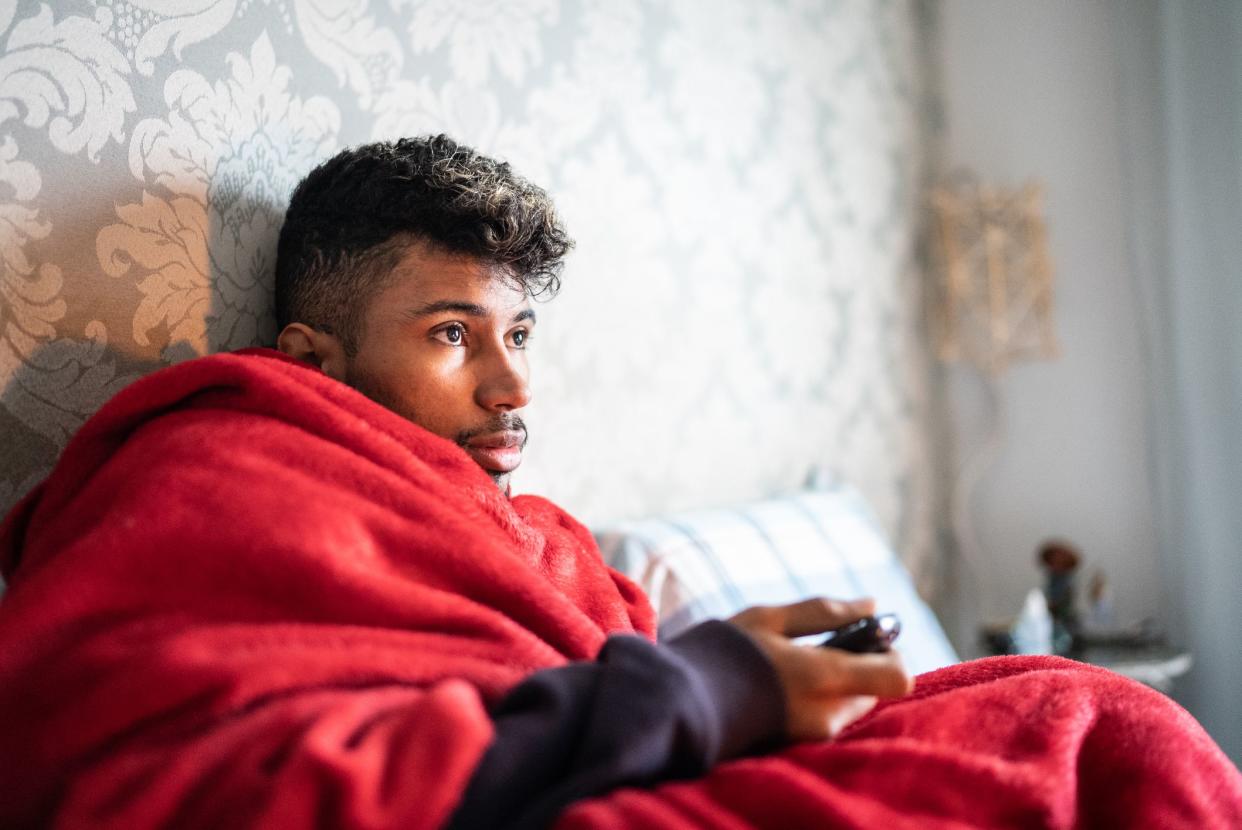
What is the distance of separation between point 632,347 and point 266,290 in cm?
67

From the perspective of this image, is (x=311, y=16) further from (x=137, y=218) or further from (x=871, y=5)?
(x=871, y=5)

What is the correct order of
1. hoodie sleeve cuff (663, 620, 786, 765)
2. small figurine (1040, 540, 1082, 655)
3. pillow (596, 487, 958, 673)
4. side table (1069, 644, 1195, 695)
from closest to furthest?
hoodie sleeve cuff (663, 620, 786, 765), pillow (596, 487, 958, 673), side table (1069, 644, 1195, 695), small figurine (1040, 540, 1082, 655)

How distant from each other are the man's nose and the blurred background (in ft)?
1.03

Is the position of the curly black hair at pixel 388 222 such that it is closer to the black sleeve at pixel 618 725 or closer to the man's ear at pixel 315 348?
the man's ear at pixel 315 348

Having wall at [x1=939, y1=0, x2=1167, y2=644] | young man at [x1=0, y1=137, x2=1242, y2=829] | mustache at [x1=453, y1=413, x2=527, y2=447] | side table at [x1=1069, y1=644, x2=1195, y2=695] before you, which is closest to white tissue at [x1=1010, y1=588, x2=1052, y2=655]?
side table at [x1=1069, y1=644, x2=1195, y2=695]

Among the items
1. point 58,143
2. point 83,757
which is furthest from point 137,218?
point 83,757

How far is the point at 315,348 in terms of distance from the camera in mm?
1037

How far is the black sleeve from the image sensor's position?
68 cm

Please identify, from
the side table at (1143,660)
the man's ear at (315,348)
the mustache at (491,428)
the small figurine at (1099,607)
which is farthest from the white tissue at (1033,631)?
the man's ear at (315,348)

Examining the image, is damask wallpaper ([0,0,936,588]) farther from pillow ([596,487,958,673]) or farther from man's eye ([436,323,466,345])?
man's eye ([436,323,466,345])

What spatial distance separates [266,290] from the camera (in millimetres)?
1158

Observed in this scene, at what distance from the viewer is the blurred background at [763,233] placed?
101cm

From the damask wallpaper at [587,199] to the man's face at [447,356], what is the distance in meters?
0.22

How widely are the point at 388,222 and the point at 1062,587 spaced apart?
5.94 feet
